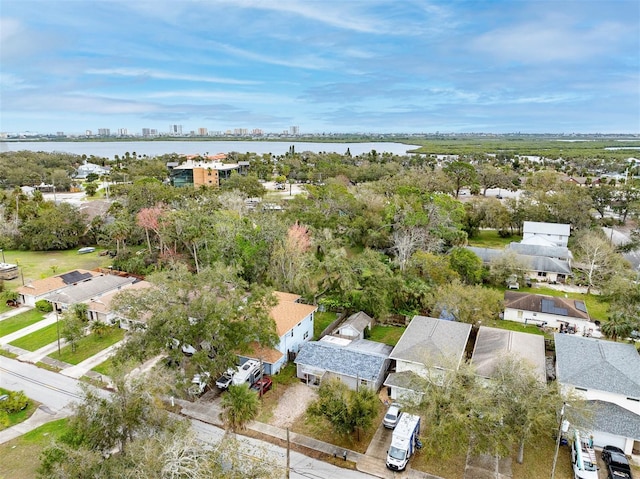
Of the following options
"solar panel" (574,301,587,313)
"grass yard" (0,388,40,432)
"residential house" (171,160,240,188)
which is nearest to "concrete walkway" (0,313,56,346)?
"grass yard" (0,388,40,432)

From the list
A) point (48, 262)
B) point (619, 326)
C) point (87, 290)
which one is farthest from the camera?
point (48, 262)

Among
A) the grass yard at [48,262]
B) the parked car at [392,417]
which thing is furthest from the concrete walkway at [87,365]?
the grass yard at [48,262]

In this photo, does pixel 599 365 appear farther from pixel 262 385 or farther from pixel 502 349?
pixel 262 385

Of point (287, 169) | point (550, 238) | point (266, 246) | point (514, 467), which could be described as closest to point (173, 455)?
point (514, 467)

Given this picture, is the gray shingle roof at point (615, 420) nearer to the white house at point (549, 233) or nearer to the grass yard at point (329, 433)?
the grass yard at point (329, 433)

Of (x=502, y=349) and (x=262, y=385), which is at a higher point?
(x=502, y=349)

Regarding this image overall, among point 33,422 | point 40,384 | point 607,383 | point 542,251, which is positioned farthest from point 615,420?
point 40,384

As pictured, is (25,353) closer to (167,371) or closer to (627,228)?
(167,371)
